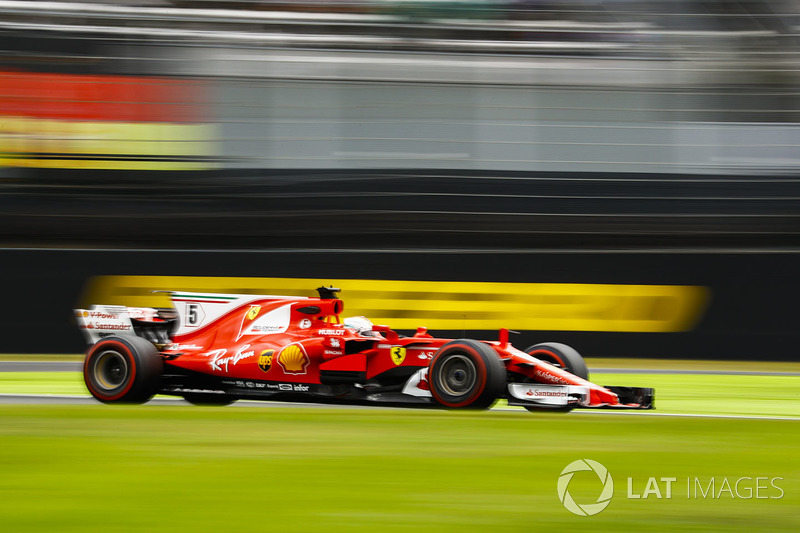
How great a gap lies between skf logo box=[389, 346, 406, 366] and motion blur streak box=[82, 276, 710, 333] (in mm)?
5245

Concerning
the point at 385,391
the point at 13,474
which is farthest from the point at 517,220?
the point at 13,474

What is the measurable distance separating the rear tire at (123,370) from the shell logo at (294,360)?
3.30 ft

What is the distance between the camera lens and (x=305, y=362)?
24.6 ft

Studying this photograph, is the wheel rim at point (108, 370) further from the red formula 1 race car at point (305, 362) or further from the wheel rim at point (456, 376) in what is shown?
the wheel rim at point (456, 376)

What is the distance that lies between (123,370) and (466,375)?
2594 mm

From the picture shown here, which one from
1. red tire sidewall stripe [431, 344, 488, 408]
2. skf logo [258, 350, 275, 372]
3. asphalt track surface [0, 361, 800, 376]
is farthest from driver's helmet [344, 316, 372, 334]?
asphalt track surface [0, 361, 800, 376]

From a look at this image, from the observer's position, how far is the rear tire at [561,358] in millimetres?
7527

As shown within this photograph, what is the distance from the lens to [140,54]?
15.8 m

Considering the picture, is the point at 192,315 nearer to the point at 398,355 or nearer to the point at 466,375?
the point at 398,355

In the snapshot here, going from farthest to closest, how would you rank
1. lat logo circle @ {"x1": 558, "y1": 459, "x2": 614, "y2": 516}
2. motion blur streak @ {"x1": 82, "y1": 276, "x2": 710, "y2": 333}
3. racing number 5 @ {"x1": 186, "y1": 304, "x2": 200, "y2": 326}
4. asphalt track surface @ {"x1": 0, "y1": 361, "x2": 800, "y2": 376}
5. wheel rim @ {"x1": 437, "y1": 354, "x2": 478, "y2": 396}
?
1. motion blur streak @ {"x1": 82, "y1": 276, "x2": 710, "y2": 333}
2. asphalt track surface @ {"x1": 0, "y1": 361, "x2": 800, "y2": 376}
3. racing number 5 @ {"x1": 186, "y1": 304, "x2": 200, "y2": 326}
4. wheel rim @ {"x1": 437, "y1": 354, "x2": 478, "y2": 396}
5. lat logo circle @ {"x1": 558, "y1": 459, "x2": 614, "y2": 516}

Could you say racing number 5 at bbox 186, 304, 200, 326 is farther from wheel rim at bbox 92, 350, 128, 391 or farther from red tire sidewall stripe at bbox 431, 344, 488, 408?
red tire sidewall stripe at bbox 431, 344, 488, 408

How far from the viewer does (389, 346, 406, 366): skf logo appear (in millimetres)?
7344

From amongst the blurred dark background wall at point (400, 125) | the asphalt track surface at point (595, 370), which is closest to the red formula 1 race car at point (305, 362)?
the asphalt track surface at point (595, 370)

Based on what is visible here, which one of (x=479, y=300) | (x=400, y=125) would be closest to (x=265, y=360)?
(x=479, y=300)
